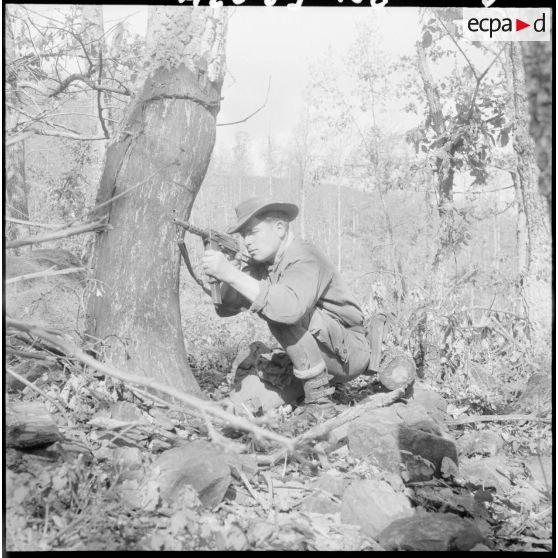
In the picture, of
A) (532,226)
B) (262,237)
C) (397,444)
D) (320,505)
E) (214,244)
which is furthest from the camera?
(532,226)

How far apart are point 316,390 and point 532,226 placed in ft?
8.25

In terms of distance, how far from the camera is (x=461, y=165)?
7.14m

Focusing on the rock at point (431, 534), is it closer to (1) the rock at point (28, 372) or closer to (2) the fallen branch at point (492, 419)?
(2) the fallen branch at point (492, 419)

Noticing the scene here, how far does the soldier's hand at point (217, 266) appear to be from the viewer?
3.38 m

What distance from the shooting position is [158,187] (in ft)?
11.1

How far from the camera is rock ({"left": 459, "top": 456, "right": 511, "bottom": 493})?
2938 mm

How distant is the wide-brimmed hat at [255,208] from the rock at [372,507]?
1.89 m

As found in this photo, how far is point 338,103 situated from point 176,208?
1477cm

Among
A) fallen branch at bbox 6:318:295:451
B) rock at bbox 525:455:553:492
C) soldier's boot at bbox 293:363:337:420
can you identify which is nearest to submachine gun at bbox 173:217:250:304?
soldier's boot at bbox 293:363:337:420

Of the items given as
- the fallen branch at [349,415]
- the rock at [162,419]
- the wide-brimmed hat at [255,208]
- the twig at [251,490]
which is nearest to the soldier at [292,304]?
the wide-brimmed hat at [255,208]

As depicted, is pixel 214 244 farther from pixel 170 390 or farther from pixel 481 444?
pixel 481 444

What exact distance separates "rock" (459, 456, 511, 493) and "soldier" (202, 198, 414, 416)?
996 mm

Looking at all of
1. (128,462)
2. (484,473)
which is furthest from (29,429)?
(484,473)

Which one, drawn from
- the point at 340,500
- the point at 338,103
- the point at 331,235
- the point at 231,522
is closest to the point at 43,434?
the point at 231,522
